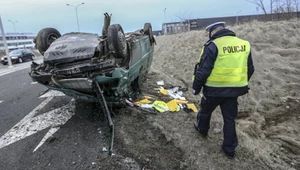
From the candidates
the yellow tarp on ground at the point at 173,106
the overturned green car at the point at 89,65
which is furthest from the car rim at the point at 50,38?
the yellow tarp on ground at the point at 173,106

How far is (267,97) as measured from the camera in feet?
24.7

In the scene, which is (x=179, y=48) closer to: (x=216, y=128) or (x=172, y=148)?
(x=216, y=128)

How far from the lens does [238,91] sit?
3207mm

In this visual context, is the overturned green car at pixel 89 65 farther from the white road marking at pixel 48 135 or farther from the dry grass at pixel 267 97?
the dry grass at pixel 267 97

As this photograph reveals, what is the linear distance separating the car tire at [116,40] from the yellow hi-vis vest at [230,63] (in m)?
1.69

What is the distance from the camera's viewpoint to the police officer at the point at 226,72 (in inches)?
123

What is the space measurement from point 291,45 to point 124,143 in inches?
381

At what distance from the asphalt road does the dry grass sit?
1.36 m

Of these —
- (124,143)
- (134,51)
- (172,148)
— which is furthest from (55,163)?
(134,51)

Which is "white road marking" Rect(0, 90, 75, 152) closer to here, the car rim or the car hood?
the car hood

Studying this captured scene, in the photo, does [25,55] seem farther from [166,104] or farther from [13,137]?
[166,104]

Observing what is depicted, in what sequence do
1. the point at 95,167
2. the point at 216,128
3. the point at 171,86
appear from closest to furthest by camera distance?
the point at 95,167, the point at 216,128, the point at 171,86

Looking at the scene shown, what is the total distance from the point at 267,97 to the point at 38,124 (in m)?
6.46

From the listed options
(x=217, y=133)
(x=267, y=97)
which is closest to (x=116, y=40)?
(x=217, y=133)
